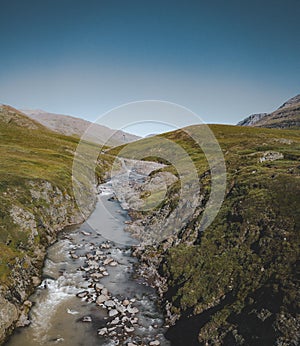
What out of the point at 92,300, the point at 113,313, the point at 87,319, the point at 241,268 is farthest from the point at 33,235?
the point at 241,268

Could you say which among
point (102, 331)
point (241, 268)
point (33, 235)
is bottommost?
point (102, 331)

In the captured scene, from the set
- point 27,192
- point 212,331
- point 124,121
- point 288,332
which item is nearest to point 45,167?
point 27,192

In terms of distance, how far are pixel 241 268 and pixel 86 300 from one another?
47.6 ft

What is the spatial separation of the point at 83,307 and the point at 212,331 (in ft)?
37.7

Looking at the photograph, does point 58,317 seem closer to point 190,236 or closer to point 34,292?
point 34,292

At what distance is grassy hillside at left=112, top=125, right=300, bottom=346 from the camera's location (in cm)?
1795

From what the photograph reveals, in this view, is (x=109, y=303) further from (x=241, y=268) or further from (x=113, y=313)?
(x=241, y=268)

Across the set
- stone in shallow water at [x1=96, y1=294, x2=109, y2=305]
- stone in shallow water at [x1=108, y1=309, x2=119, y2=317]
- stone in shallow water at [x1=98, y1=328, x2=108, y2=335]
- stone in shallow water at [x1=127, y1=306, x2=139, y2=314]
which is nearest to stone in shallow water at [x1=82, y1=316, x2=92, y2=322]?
stone in shallow water at [x1=98, y1=328, x2=108, y2=335]

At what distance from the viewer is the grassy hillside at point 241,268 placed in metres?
18.0

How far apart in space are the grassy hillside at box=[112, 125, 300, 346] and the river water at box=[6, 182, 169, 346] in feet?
8.40

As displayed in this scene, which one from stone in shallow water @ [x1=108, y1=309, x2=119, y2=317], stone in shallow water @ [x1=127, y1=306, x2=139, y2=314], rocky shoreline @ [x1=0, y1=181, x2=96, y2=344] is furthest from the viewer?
stone in shallow water @ [x1=127, y1=306, x2=139, y2=314]

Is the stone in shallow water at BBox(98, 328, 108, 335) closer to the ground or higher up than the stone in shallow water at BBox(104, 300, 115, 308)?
closer to the ground

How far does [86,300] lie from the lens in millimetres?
24797

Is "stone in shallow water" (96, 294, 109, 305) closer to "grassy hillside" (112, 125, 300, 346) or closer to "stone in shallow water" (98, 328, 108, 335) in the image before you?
"stone in shallow water" (98, 328, 108, 335)
